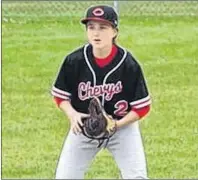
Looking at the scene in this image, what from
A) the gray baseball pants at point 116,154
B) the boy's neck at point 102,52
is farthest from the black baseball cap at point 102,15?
the gray baseball pants at point 116,154

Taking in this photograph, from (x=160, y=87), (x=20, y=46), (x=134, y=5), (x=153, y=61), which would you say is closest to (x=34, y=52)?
(x=20, y=46)

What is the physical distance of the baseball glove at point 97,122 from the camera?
16.3 feet

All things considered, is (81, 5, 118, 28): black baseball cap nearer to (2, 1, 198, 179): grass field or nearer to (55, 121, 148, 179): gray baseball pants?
(55, 121, 148, 179): gray baseball pants

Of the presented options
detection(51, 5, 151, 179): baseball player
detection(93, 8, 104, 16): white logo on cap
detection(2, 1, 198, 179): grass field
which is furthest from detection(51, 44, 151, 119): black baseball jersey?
detection(2, 1, 198, 179): grass field

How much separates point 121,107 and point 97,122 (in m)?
0.19

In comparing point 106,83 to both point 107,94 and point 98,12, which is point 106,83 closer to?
point 107,94

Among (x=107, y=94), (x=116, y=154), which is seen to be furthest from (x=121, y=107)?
(x=116, y=154)

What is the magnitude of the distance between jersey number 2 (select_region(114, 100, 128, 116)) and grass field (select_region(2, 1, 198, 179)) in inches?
60.0

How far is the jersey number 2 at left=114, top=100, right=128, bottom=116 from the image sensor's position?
5.10 meters

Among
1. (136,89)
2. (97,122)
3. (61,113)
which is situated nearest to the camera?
(97,122)

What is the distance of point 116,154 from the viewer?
5.12 m

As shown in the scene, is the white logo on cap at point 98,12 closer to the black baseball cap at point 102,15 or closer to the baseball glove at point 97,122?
the black baseball cap at point 102,15

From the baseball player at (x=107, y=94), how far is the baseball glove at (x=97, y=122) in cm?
5

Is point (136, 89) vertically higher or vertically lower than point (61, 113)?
lower
